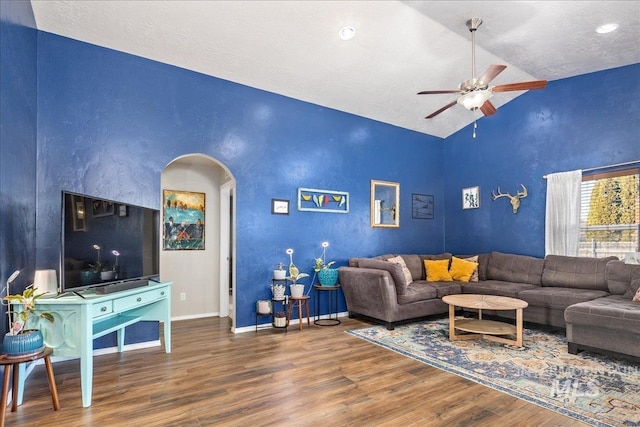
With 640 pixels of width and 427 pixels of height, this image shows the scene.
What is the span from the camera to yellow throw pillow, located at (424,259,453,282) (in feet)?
17.9

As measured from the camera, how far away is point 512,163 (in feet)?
18.8

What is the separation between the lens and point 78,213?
9.21 ft

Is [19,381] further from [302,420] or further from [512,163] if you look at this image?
[512,163]

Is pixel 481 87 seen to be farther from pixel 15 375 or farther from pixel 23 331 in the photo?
pixel 15 375

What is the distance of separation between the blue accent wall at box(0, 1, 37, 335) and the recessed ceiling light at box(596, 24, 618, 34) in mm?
5187

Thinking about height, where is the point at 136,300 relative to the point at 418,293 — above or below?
above

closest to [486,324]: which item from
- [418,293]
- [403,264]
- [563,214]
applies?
[418,293]

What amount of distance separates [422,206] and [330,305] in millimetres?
2648

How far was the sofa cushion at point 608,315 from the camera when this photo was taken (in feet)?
10.2

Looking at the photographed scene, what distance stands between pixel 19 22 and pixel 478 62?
4.74 m

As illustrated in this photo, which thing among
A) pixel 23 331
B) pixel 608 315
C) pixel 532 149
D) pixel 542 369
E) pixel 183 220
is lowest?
pixel 542 369

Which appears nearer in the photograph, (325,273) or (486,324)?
(486,324)

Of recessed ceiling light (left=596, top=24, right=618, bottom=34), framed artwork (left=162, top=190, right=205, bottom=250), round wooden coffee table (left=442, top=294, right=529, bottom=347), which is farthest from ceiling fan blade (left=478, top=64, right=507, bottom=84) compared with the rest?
framed artwork (left=162, top=190, right=205, bottom=250)

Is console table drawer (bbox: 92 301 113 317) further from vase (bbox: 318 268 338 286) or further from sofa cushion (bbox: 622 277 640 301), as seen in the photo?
sofa cushion (bbox: 622 277 640 301)
